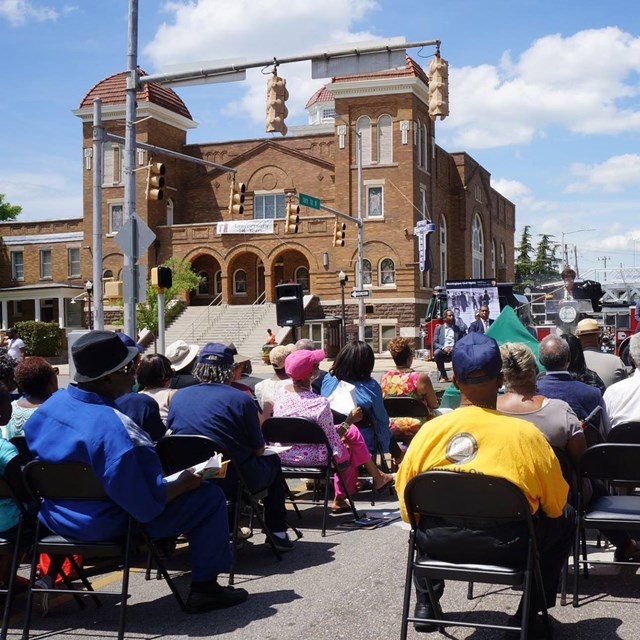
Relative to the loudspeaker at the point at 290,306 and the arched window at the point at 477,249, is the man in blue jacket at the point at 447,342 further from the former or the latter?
the arched window at the point at 477,249

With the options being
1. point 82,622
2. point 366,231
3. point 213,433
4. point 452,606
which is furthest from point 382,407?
point 366,231

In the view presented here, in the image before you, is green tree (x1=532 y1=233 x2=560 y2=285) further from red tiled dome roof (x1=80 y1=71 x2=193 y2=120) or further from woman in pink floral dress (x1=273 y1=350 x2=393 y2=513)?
woman in pink floral dress (x1=273 y1=350 x2=393 y2=513)

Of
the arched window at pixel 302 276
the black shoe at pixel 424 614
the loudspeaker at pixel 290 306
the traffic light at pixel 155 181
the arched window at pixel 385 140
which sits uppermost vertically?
the arched window at pixel 385 140

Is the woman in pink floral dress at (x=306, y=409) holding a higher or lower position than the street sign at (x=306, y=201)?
lower

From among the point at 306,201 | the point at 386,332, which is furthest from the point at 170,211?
the point at 306,201

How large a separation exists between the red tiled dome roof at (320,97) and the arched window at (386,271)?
25.6m

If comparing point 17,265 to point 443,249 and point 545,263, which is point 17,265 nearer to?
point 443,249

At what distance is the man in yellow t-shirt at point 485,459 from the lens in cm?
384

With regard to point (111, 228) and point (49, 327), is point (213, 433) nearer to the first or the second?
point (49, 327)

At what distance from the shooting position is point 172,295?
4728 centimetres

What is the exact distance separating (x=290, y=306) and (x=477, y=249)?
39.9m

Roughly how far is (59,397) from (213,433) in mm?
1431

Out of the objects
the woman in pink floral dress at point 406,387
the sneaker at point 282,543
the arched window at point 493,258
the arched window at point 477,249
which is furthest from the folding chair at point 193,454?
the arched window at point 493,258

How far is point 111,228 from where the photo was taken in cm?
5100
